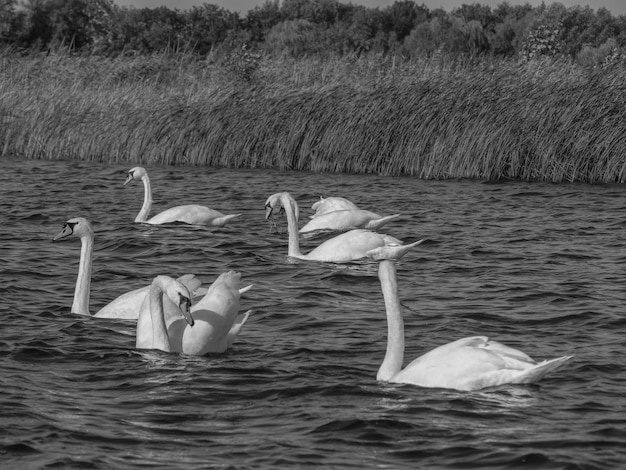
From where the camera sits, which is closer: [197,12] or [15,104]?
[15,104]

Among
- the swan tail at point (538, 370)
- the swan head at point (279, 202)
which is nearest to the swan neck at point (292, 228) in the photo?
the swan head at point (279, 202)

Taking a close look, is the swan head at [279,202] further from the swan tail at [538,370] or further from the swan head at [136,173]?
the swan tail at [538,370]

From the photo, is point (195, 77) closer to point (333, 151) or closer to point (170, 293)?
point (333, 151)

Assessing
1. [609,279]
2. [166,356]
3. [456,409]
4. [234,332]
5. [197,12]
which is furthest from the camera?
[197,12]

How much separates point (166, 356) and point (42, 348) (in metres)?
0.83

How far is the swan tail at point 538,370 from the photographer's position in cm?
629

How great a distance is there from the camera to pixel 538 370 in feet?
20.8

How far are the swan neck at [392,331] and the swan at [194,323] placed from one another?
4.09 feet

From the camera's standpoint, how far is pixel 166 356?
23.9ft

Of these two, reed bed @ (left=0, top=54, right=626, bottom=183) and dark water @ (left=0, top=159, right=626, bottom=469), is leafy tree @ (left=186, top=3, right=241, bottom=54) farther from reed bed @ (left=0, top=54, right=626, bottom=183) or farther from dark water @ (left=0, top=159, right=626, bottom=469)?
dark water @ (left=0, top=159, right=626, bottom=469)

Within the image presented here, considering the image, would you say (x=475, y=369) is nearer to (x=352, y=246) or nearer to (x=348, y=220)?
(x=352, y=246)

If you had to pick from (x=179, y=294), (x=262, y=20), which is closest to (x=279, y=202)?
(x=179, y=294)

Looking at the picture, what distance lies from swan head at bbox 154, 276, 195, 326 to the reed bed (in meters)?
11.0

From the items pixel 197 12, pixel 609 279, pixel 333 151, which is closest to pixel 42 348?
pixel 609 279
